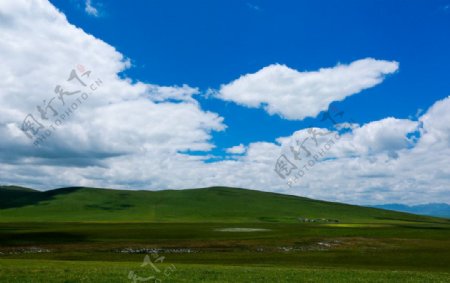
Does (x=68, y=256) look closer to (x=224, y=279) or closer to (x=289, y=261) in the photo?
(x=289, y=261)

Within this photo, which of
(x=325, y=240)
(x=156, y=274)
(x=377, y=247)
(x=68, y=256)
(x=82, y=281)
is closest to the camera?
(x=82, y=281)

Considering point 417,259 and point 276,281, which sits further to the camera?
point 417,259

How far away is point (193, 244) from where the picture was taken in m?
82.7

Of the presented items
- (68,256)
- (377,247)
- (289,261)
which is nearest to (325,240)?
(377,247)

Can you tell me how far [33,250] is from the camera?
73812 mm

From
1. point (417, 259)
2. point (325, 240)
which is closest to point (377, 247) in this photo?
point (325, 240)

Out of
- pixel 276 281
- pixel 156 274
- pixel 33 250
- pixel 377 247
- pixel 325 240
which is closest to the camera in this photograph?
pixel 276 281

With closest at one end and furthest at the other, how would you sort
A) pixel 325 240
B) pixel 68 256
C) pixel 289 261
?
pixel 289 261 → pixel 68 256 → pixel 325 240

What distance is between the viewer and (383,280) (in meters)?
34.2

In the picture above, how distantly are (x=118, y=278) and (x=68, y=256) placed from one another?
114 feet

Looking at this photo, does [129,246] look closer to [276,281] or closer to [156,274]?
[156,274]

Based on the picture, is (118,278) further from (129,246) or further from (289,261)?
(129,246)

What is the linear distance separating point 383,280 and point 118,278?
20.5m

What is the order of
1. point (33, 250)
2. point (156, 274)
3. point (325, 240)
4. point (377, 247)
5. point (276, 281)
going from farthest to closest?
point (325, 240), point (377, 247), point (33, 250), point (156, 274), point (276, 281)
